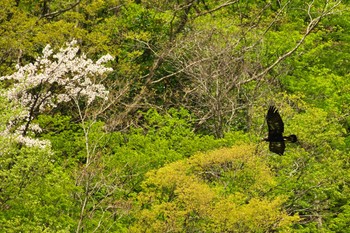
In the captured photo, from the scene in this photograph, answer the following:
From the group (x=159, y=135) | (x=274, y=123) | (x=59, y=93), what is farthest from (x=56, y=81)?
(x=274, y=123)

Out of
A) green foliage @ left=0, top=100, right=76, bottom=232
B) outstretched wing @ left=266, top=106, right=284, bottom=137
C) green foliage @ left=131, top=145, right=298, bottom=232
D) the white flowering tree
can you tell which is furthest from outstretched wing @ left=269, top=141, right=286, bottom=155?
the white flowering tree

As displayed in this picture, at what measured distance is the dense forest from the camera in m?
18.3

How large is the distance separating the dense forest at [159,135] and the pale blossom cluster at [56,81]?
0.06 m

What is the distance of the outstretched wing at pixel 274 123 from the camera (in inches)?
418

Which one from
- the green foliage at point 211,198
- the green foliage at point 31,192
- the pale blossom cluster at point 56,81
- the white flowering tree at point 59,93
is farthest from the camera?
the pale blossom cluster at point 56,81

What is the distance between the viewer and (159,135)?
2317cm

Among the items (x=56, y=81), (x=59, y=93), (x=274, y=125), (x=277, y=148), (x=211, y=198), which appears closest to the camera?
(x=274, y=125)

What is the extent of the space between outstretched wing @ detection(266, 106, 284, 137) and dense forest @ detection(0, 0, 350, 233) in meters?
3.52

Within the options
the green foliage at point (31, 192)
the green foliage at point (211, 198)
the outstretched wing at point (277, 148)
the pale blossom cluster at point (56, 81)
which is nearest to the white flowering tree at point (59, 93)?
the pale blossom cluster at point (56, 81)

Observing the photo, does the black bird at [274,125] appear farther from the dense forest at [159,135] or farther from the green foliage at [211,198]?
the green foliage at [211,198]

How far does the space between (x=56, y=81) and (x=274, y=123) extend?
13.7 m

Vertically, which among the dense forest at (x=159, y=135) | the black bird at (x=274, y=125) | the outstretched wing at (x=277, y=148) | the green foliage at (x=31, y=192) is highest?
the black bird at (x=274, y=125)

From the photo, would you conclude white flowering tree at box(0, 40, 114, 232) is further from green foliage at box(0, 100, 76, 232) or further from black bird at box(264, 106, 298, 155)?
black bird at box(264, 106, 298, 155)

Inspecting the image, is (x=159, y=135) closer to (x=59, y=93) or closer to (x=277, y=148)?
(x=59, y=93)
